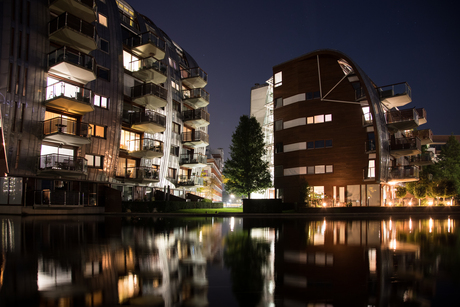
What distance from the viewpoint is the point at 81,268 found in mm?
6199

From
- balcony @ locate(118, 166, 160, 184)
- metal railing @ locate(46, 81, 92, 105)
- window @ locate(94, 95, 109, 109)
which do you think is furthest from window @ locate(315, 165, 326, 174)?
metal railing @ locate(46, 81, 92, 105)

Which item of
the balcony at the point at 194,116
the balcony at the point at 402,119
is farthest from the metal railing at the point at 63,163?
the balcony at the point at 402,119

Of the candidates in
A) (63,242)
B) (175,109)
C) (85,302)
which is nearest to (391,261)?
(85,302)

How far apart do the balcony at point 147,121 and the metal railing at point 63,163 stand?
847cm

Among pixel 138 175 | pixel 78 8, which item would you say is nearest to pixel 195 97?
pixel 138 175

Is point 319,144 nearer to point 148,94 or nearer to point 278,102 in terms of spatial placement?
point 278,102

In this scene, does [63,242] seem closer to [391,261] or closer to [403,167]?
[391,261]

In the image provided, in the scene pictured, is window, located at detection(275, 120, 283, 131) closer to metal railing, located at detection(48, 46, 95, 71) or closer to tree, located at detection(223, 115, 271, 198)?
tree, located at detection(223, 115, 271, 198)

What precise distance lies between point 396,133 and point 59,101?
133 ft

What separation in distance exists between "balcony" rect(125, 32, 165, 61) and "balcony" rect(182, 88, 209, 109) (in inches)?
346

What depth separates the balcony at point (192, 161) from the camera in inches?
1859

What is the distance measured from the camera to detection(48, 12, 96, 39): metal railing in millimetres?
28641

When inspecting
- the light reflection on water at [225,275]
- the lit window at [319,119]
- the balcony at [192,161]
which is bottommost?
the light reflection on water at [225,275]

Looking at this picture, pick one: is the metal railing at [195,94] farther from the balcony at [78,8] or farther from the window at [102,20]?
the balcony at [78,8]
